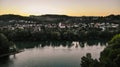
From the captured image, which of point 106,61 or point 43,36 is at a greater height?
point 106,61

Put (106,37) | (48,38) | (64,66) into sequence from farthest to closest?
(106,37) < (48,38) < (64,66)

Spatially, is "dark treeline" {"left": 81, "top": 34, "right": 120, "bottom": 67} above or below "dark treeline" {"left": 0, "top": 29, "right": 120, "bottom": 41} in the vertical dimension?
above

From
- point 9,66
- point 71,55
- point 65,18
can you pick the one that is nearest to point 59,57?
point 71,55

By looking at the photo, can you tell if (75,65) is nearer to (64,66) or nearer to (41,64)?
(64,66)

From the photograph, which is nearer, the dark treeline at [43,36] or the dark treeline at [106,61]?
the dark treeline at [106,61]

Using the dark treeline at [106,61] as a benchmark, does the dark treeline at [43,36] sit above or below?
below

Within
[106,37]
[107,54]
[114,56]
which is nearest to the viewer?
[114,56]

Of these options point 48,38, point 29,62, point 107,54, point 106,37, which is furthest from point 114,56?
point 106,37

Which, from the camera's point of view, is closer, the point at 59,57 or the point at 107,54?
the point at 107,54

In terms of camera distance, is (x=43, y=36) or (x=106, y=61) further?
(x=43, y=36)

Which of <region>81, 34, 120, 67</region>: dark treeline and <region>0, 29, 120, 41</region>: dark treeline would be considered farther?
<region>0, 29, 120, 41</region>: dark treeline

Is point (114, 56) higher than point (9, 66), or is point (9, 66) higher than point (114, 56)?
point (114, 56)
